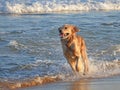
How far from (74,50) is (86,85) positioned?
4.46ft

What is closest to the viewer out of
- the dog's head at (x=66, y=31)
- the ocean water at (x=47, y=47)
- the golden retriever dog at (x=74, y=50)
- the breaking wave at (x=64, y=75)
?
the breaking wave at (x=64, y=75)

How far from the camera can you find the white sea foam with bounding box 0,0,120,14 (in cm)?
2316

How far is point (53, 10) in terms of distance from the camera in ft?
76.3

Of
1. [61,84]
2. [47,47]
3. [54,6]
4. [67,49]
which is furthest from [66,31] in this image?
[54,6]

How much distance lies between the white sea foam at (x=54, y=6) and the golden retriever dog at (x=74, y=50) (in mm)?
13087

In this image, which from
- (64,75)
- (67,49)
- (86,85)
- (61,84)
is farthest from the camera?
(67,49)

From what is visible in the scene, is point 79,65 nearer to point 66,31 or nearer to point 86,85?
point 66,31

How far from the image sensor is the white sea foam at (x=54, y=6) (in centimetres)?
2316

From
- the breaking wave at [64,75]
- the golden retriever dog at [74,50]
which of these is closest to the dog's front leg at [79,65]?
the golden retriever dog at [74,50]

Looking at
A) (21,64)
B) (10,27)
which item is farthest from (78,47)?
(10,27)

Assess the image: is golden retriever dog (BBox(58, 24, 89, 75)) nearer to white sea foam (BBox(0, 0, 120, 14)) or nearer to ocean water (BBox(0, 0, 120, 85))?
ocean water (BBox(0, 0, 120, 85))

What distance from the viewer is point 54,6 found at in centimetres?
2411

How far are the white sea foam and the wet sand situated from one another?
1417 centimetres

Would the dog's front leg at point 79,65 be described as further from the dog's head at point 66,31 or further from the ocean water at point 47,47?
the dog's head at point 66,31
